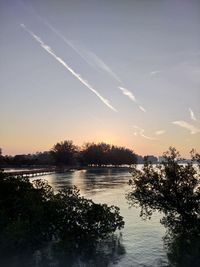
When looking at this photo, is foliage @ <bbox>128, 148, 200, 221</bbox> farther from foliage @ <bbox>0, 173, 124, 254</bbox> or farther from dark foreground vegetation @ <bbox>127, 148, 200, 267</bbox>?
foliage @ <bbox>0, 173, 124, 254</bbox>

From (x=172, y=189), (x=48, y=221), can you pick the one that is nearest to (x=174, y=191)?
(x=172, y=189)

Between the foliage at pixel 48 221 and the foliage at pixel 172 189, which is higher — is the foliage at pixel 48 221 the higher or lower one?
the lower one

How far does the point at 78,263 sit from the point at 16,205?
25.7ft

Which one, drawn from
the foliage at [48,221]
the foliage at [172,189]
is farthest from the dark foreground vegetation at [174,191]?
the foliage at [48,221]

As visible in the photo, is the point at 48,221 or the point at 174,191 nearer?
the point at 174,191

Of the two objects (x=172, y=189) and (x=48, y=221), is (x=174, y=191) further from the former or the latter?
(x=48, y=221)

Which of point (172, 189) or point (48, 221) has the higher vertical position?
point (172, 189)

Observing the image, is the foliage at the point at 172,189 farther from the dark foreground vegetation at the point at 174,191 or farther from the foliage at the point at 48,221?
the foliage at the point at 48,221

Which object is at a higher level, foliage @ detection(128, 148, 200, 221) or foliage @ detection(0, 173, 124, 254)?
foliage @ detection(128, 148, 200, 221)

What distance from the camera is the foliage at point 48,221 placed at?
26875 mm

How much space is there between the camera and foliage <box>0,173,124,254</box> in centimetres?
2688

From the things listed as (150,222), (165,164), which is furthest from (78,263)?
(150,222)

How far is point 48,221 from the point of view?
29.5 metres

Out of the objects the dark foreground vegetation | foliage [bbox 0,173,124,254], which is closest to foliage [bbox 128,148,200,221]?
the dark foreground vegetation
